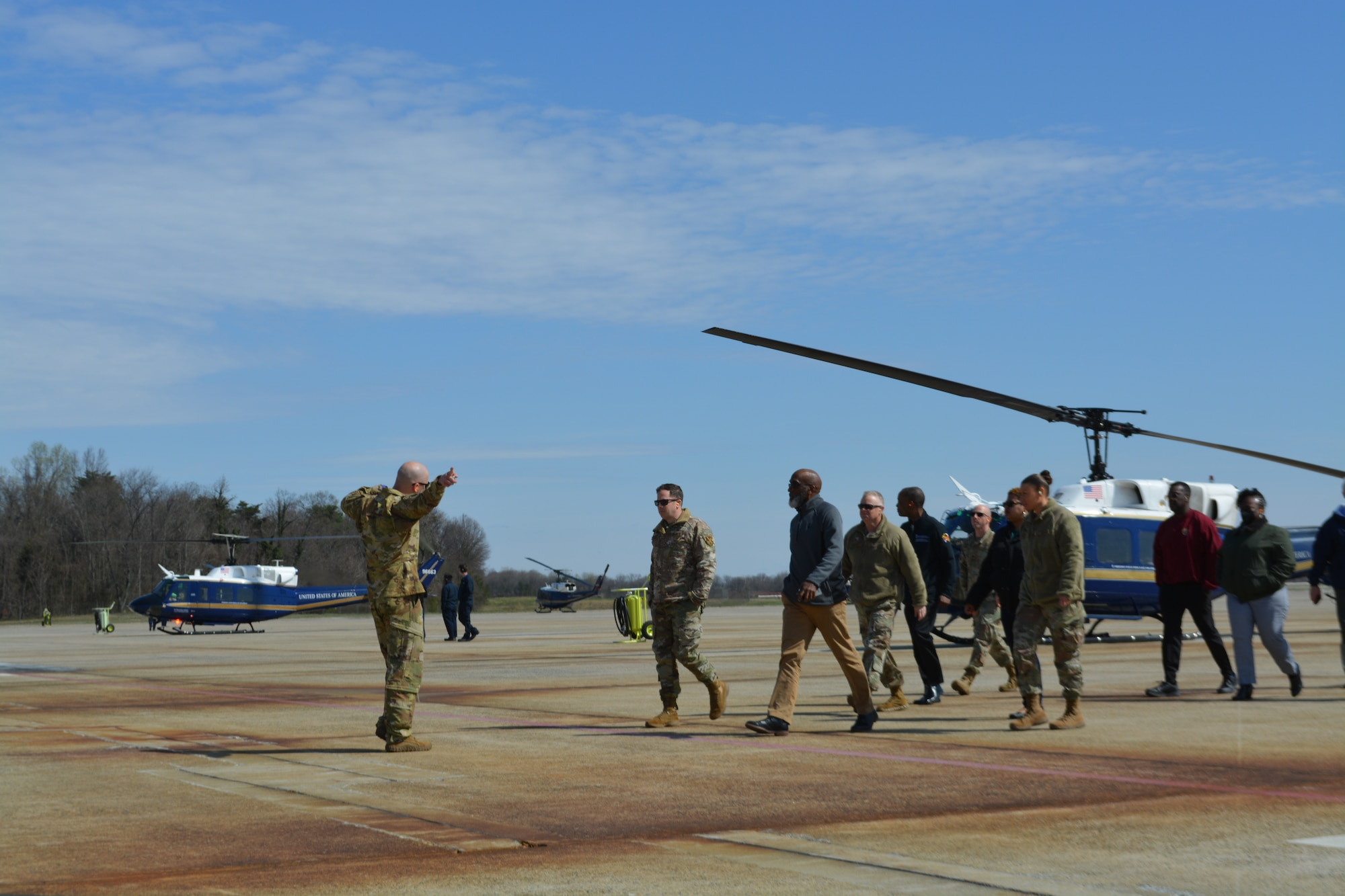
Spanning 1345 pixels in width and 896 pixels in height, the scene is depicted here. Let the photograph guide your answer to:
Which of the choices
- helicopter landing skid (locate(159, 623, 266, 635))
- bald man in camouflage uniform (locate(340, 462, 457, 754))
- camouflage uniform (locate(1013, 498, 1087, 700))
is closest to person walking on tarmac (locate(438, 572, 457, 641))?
helicopter landing skid (locate(159, 623, 266, 635))

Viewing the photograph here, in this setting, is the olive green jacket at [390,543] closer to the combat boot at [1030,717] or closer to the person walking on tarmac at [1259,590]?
the combat boot at [1030,717]

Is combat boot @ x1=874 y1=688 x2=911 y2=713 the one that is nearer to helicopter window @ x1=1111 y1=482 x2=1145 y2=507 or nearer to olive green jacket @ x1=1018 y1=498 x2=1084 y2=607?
olive green jacket @ x1=1018 y1=498 x2=1084 y2=607

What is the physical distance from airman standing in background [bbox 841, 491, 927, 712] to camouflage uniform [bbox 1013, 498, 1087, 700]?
3.91 ft

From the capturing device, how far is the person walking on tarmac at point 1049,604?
9.99 m

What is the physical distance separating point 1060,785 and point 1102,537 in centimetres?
1636

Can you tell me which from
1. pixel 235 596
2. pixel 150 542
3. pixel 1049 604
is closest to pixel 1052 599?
pixel 1049 604

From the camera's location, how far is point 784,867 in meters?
5.28

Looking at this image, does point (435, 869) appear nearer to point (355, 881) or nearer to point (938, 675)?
point (355, 881)

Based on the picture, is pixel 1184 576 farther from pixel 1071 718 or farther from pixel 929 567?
pixel 1071 718

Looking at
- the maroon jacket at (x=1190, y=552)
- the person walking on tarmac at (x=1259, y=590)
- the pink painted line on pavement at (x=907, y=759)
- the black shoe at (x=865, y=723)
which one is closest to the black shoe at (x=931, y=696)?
the black shoe at (x=865, y=723)

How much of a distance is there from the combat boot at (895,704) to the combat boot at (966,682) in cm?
140

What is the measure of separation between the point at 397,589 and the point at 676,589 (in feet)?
7.75

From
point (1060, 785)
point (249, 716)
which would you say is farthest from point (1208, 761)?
point (249, 716)

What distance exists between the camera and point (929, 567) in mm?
12461
